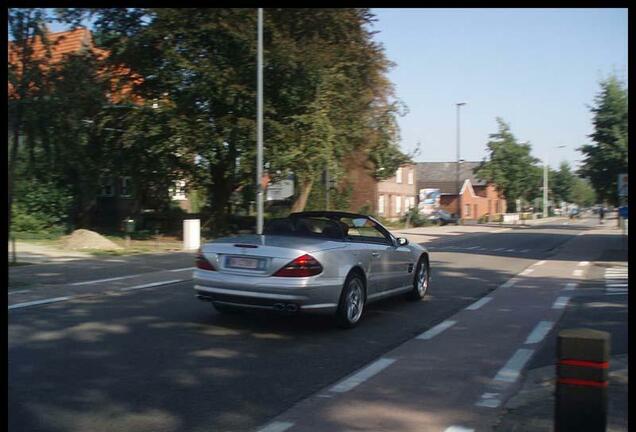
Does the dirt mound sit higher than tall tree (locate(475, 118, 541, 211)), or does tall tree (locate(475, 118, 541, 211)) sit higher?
tall tree (locate(475, 118, 541, 211))

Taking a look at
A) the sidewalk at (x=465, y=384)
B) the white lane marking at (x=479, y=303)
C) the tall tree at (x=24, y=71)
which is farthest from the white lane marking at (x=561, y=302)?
the tall tree at (x=24, y=71)

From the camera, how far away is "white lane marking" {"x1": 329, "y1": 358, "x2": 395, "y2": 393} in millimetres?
5453

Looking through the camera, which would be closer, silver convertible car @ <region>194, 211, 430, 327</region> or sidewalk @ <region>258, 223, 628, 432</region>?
sidewalk @ <region>258, 223, 628, 432</region>

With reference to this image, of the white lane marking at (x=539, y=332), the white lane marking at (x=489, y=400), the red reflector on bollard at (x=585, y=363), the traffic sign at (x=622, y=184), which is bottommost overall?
the white lane marking at (x=489, y=400)

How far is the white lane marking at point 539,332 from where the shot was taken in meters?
7.50

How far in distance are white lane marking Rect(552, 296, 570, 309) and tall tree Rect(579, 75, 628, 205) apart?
18.3 metres

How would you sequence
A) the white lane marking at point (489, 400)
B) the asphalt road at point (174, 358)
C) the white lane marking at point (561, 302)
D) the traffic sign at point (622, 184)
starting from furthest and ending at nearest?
the traffic sign at point (622, 184) < the white lane marking at point (561, 302) < the white lane marking at point (489, 400) < the asphalt road at point (174, 358)

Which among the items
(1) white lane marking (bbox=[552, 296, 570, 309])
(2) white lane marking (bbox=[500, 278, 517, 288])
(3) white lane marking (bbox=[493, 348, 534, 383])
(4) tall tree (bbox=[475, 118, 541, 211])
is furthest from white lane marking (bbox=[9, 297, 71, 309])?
(4) tall tree (bbox=[475, 118, 541, 211])

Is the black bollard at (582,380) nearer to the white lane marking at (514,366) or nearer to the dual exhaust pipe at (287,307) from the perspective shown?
the white lane marking at (514,366)

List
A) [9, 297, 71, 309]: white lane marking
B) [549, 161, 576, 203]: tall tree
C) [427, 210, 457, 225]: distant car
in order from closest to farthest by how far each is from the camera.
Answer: [9, 297, 71, 309]: white lane marking, [427, 210, 457, 225]: distant car, [549, 161, 576, 203]: tall tree

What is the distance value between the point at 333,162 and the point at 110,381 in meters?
18.4

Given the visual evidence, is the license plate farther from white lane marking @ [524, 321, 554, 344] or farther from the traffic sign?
the traffic sign

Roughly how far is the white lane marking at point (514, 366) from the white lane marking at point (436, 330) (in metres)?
1.10
